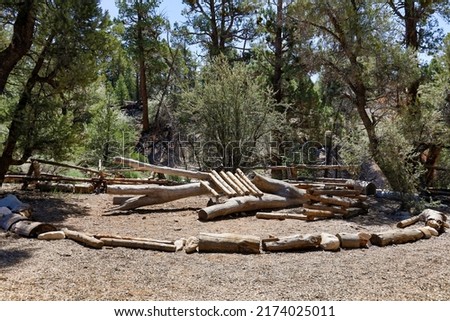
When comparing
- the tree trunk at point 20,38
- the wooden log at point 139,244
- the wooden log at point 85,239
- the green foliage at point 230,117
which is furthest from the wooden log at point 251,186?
the tree trunk at point 20,38

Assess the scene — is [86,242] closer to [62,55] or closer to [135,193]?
[135,193]

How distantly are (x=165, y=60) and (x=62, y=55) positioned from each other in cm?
1544

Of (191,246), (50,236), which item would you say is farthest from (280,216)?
(50,236)

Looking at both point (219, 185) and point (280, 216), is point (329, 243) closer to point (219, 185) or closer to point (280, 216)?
point (280, 216)

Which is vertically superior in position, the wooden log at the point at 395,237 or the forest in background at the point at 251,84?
the forest in background at the point at 251,84

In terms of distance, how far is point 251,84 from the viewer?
566 inches

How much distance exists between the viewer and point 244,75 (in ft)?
46.5

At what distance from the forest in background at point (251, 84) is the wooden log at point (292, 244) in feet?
13.9

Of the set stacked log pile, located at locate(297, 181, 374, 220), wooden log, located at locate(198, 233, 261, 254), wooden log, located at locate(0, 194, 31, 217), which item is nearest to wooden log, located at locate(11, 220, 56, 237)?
wooden log, located at locate(0, 194, 31, 217)

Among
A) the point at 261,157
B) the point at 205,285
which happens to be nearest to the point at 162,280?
the point at 205,285

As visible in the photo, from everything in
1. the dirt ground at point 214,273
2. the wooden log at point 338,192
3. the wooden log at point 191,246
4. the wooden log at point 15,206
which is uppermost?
the wooden log at point 338,192

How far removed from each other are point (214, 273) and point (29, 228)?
292 cm

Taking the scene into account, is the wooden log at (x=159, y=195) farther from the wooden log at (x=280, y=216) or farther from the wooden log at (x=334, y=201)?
the wooden log at (x=334, y=201)

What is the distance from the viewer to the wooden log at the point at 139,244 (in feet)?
17.9
